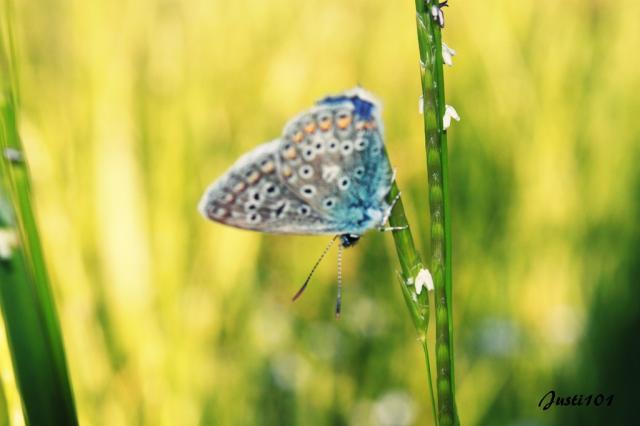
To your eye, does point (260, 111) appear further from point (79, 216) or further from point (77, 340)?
point (77, 340)

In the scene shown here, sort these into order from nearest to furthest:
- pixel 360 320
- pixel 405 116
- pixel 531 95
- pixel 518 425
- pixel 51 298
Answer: pixel 51 298 → pixel 518 425 → pixel 360 320 → pixel 531 95 → pixel 405 116

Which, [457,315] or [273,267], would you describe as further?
[273,267]

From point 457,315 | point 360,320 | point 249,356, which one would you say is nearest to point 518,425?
point 457,315

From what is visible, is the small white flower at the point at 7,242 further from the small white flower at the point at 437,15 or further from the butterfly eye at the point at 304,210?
the butterfly eye at the point at 304,210

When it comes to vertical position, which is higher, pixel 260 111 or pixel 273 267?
pixel 260 111

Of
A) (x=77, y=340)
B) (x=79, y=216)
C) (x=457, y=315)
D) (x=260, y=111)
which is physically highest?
(x=260, y=111)
